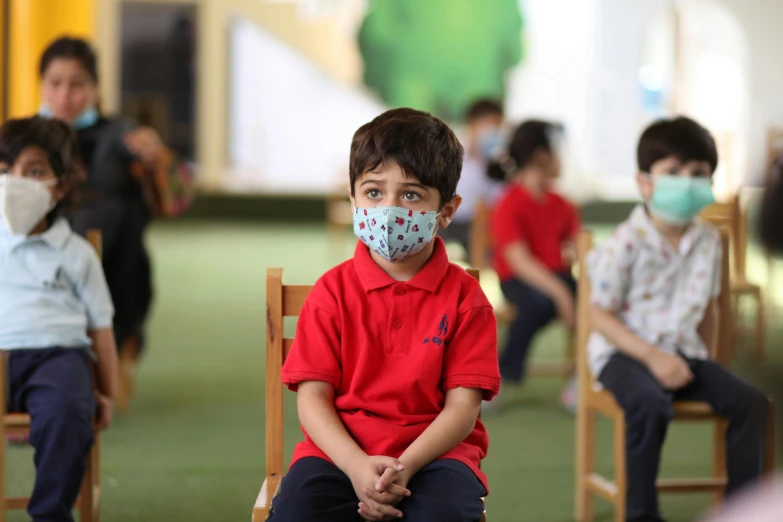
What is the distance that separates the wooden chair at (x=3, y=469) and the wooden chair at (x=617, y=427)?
4.19 ft

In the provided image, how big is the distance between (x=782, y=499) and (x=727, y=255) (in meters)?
2.00

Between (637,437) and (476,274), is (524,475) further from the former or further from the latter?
(476,274)

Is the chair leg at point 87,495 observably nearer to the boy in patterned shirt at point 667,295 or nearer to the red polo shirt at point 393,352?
the red polo shirt at point 393,352

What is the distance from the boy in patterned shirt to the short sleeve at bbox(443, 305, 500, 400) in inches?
30.0

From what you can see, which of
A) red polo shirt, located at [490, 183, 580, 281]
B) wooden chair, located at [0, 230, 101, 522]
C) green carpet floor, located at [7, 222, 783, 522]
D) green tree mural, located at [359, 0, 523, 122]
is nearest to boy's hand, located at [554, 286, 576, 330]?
red polo shirt, located at [490, 183, 580, 281]

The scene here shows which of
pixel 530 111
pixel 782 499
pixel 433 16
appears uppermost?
pixel 433 16

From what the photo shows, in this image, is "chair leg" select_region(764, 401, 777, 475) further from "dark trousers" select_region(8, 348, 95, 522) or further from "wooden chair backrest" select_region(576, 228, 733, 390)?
"dark trousers" select_region(8, 348, 95, 522)

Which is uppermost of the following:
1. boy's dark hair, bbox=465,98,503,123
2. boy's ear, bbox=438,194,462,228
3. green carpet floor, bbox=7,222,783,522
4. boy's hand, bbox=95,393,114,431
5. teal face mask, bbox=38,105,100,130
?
boy's dark hair, bbox=465,98,503,123

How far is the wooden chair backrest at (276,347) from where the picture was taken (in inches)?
76.2

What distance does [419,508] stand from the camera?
166 centimetres

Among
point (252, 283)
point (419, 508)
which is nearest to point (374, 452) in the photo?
point (419, 508)

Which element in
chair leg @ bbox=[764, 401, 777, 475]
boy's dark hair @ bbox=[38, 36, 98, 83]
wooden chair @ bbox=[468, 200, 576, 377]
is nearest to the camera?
chair leg @ bbox=[764, 401, 777, 475]

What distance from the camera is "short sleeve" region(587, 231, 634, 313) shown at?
262cm

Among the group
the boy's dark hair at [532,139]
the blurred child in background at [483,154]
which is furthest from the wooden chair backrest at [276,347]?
the blurred child in background at [483,154]
